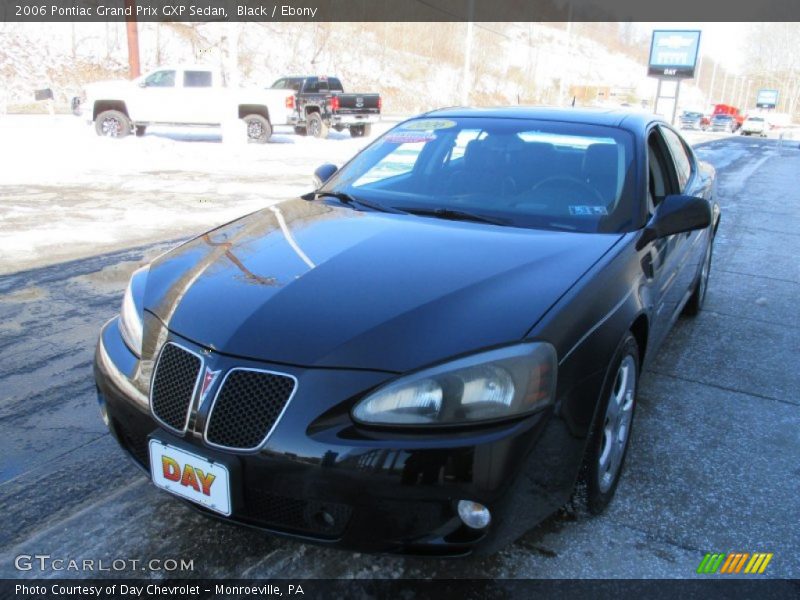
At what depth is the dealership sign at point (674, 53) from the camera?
4572cm

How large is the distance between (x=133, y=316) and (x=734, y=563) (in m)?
2.34

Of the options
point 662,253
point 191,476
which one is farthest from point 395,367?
point 662,253

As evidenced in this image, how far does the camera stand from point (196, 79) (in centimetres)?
1867

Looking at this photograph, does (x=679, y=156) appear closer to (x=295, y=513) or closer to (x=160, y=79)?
(x=295, y=513)

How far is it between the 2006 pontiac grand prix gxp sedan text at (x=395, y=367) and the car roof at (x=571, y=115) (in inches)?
25.6

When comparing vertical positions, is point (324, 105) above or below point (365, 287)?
above

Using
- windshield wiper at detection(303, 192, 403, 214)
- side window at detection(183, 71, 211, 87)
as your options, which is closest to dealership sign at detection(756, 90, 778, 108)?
side window at detection(183, 71, 211, 87)

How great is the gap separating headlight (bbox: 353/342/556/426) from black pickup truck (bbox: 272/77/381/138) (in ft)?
67.9

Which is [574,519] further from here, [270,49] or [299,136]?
[270,49]

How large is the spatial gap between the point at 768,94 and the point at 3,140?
3118 inches

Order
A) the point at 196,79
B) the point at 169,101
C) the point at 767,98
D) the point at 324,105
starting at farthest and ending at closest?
the point at 767,98
the point at 324,105
the point at 196,79
the point at 169,101

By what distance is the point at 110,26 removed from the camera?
3825 cm

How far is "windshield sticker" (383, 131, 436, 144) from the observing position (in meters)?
3.80

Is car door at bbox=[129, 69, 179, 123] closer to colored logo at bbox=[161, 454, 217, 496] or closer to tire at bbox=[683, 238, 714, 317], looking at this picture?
tire at bbox=[683, 238, 714, 317]
